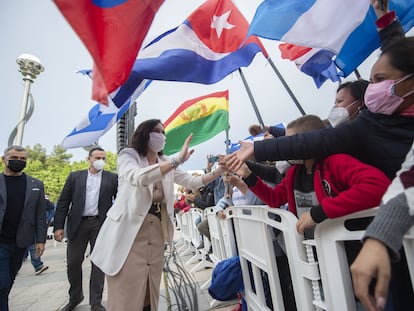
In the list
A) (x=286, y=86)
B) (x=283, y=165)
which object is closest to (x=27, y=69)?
(x=286, y=86)

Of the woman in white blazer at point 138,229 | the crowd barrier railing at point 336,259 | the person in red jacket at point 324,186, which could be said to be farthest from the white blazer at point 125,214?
the crowd barrier railing at point 336,259

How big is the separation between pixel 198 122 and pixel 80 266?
319cm

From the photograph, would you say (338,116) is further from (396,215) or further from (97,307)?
(97,307)

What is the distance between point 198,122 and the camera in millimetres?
5238

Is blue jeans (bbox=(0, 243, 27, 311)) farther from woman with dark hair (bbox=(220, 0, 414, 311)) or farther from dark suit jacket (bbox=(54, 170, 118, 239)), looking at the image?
woman with dark hair (bbox=(220, 0, 414, 311))

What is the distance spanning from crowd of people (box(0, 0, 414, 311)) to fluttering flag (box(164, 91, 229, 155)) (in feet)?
5.33

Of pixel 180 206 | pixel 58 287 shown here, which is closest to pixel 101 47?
pixel 58 287

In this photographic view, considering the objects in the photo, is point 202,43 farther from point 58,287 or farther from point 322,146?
point 58,287

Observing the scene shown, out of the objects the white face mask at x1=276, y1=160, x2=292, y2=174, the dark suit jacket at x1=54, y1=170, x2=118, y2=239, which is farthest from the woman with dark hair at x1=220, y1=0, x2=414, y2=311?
the dark suit jacket at x1=54, y1=170, x2=118, y2=239

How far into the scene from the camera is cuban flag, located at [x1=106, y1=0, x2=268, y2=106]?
3041mm

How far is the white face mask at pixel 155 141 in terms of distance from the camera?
2.28 metres

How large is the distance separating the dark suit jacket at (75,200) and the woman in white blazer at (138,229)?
5.26 ft

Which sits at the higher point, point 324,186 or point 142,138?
point 142,138

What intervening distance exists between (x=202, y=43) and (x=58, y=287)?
4768 millimetres
